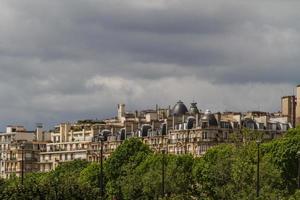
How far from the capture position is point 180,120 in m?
199

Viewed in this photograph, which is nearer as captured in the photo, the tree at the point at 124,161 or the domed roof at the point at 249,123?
the tree at the point at 124,161

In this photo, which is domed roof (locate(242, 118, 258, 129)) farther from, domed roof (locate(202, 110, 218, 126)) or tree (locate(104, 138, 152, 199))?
tree (locate(104, 138, 152, 199))

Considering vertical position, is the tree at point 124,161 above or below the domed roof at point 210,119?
below

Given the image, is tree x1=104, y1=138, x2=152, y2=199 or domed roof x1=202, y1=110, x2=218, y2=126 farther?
domed roof x1=202, y1=110, x2=218, y2=126

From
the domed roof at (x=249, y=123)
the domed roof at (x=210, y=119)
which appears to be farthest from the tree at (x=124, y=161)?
the domed roof at (x=249, y=123)

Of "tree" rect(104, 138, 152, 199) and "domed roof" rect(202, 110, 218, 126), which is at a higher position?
"domed roof" rect(202, 110, 218, 126)

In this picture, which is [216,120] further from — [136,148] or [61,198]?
[61,198]

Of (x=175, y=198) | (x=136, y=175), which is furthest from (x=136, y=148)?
(x=175, y=198)

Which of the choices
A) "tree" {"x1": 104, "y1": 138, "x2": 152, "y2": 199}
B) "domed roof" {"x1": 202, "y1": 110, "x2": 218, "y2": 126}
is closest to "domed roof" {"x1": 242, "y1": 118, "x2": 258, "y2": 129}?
"domed roof" {"x1": 202, "y1": 110, "x2": 218, "y2": 126}

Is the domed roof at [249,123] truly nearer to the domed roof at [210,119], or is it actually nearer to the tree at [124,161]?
the domed roof at [210,119]

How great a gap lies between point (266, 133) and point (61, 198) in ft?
385

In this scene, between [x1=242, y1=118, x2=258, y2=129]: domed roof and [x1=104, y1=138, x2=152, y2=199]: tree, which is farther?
[x1=242, y1=118, x2=258, y2=129]: domed roof

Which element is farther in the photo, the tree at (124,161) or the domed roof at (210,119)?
the domed roof at (210,119)

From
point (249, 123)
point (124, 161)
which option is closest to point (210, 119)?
point (249, 123)
